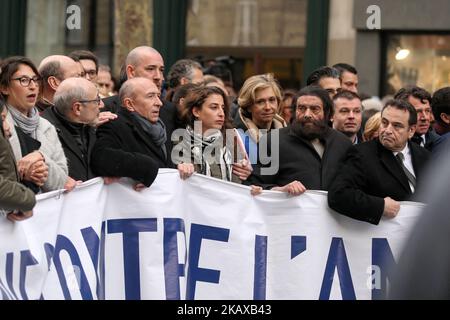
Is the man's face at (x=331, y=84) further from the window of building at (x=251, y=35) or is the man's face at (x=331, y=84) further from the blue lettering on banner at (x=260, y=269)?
the window of building at (x=251, y=35)

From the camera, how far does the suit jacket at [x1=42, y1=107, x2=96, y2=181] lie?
23.9 feet

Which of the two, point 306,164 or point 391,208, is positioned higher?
point 306,164

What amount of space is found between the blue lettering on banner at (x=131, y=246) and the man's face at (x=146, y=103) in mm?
714

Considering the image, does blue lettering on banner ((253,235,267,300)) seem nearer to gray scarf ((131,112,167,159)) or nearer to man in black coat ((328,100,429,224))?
man in black coat ((328,100,429,224))

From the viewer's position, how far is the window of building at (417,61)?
15.4m

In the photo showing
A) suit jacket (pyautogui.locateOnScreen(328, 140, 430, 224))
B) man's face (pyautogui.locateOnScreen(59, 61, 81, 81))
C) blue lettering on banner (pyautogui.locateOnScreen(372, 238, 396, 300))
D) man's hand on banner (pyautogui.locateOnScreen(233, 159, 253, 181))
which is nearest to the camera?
suit jacket (pyautogui.locateOnScreen(328, 140, 430, 224))

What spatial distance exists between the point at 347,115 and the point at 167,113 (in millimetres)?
1482

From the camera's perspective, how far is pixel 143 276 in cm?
721

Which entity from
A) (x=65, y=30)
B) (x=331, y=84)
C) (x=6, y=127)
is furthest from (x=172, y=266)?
(x=65, y=30)

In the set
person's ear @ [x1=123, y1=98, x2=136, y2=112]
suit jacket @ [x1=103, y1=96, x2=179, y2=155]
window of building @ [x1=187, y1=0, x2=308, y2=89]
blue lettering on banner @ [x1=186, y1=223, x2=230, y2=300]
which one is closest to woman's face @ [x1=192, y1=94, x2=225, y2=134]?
suit jacket @ [x1=103, y1=96, x2=179, y2=155]

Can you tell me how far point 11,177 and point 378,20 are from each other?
9.58 metres

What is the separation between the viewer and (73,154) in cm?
730

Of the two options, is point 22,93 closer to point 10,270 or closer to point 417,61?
point 10,270

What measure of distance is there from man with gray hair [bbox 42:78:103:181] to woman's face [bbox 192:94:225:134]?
0.74 metres
